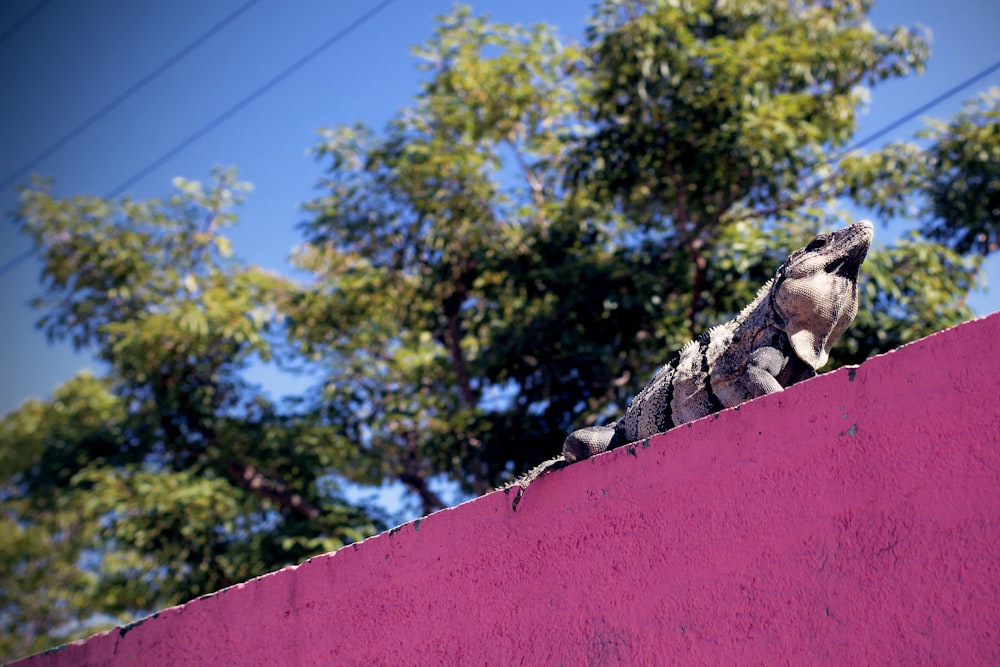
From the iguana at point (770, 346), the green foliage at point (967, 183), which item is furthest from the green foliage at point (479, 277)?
the iguana at point (770, 346)

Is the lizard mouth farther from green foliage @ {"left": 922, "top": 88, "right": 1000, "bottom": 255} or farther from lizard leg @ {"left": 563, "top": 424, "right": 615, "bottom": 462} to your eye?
green foliage @ {"left": 922, "top": 88, "right": 1000, "bottom": 255}

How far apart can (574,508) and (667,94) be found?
17.6 ft

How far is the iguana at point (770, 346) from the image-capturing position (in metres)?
3.14

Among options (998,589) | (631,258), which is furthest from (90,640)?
(631,258)

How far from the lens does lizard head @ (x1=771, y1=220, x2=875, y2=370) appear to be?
3.13 metres

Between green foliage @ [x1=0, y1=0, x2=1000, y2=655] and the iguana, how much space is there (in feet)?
12.0

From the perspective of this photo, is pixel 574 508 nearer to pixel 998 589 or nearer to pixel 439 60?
pixel 998 589

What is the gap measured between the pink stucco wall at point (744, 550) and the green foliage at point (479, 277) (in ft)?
13.4

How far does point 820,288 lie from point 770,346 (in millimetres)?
238

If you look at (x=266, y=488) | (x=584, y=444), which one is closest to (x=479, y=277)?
(x=266, y=488)

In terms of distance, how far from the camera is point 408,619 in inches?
133

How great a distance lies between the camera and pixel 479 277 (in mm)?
8805

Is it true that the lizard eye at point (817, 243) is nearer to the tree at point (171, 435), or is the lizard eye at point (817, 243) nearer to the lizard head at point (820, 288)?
the lizard head at point (820, 288)

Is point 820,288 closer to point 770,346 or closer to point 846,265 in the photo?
point 846,265
